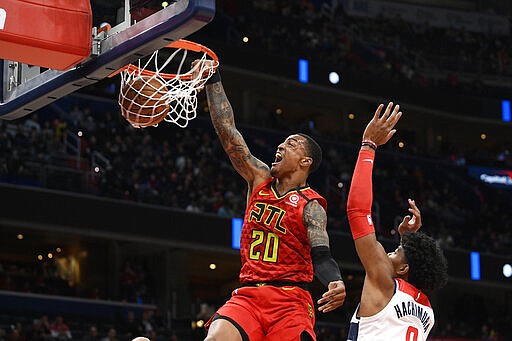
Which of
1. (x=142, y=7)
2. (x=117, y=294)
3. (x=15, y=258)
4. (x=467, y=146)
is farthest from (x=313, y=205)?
(x=467, y=146)

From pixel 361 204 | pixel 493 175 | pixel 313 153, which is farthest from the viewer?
pixel 493 175

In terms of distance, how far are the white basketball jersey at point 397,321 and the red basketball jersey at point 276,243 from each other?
1.28 meters

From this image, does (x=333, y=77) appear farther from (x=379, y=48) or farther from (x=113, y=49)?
(x=113, y=49)

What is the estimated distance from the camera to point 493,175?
109 ft

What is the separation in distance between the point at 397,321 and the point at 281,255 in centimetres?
149

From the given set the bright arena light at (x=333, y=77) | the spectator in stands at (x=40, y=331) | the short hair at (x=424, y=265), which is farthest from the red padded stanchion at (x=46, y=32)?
the bright arena light at (x=333, y=77)

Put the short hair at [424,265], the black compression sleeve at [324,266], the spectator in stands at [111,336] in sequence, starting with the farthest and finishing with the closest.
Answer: the spectator in stands at [111,336] → the black compression sleeve at [324,266] → the short hair at [424,265]

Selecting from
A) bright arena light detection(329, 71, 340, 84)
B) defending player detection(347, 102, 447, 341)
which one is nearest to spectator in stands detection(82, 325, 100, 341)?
defending player detection(347, 102, 447, 341)

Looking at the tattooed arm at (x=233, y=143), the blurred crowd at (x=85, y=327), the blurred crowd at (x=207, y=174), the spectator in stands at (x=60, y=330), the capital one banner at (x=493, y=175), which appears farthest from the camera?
the capital one banner at (x=493, y=175)

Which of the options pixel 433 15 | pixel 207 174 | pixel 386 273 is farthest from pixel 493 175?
pixel 386 273

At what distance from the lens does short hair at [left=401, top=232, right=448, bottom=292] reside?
5.89m

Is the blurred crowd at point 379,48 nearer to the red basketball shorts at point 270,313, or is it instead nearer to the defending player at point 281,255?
the defending player at point 281,255

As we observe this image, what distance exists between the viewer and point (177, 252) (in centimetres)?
2648

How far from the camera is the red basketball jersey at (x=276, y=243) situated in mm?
6988
